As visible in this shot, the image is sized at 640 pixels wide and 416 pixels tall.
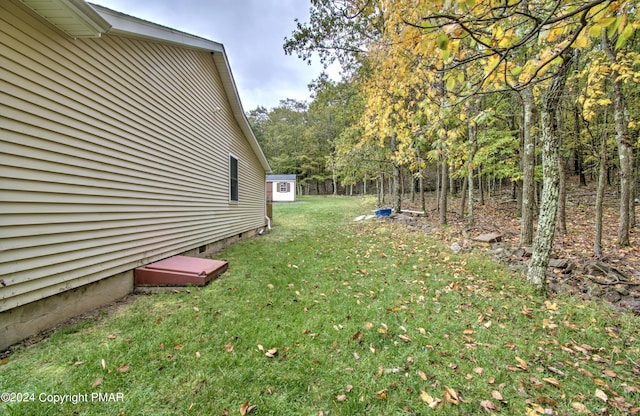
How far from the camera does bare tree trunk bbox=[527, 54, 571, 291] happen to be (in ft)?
12.8

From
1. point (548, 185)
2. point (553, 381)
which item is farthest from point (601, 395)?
point (548, 185)

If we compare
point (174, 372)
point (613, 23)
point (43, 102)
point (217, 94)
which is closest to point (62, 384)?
point (174, 372)

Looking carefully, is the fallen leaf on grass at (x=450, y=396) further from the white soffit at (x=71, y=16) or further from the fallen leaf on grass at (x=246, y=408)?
the white soffit at (x=71, y=16)

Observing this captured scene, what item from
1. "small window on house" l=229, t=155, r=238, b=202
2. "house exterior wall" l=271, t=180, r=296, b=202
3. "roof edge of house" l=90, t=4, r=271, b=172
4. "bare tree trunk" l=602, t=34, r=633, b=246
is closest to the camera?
"roof edge of house" l=90, t=4, r=271, b=172

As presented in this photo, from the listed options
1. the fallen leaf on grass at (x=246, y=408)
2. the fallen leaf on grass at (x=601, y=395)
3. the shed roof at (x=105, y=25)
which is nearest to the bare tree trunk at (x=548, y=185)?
the fallen leaf on grass at (x=601, y=395)

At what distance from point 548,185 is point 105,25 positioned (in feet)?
21.3

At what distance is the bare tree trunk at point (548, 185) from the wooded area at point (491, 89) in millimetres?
15

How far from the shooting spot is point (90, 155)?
3475 mm

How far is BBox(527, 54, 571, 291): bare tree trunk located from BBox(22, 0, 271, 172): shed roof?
20.3 ft

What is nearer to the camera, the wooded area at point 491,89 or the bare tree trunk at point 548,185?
the wooded area at point 491,89

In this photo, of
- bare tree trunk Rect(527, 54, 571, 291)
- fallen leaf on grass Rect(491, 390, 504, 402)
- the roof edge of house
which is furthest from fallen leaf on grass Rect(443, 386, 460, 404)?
the roof edge of house

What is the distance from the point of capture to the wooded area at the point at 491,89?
2285mm

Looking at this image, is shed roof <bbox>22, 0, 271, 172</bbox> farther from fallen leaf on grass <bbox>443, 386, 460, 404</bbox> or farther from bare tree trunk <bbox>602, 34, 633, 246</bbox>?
bare tree trunk <bbox>602, 34, 633, 246</bbox>

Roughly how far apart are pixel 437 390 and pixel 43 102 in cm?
502
